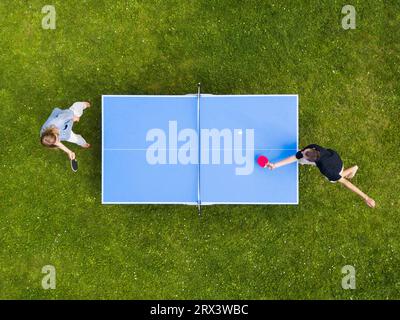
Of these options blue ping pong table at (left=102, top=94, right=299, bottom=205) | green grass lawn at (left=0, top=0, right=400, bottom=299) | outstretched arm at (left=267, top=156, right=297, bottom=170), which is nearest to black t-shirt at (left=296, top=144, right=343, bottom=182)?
outstretched arm at (left=267, top=156, right=297, bottom=170)

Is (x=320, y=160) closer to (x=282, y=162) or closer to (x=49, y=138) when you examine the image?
(x=282, y=162)

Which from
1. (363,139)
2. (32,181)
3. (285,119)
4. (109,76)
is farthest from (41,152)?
(363,139)

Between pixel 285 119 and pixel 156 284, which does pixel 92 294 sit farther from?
pixel 285 119

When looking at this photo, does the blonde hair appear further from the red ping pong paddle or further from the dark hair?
the dark hair

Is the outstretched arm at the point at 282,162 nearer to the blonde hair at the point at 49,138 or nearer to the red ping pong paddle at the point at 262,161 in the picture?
the red ping pong paddle at the point at 262,161

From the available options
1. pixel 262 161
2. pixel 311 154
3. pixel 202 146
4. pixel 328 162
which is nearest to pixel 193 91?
pixel 202 146

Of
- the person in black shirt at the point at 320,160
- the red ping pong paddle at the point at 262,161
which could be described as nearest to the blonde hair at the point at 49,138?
the red ping pong paddle at the point at 262,161
